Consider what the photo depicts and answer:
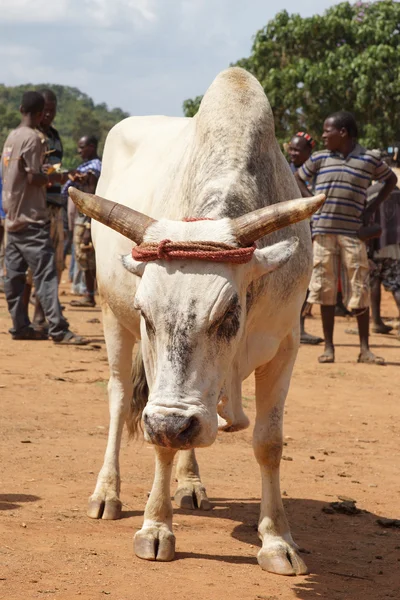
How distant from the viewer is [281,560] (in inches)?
164

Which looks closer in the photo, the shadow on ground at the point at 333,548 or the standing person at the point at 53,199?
the shadow on ground at the point at 333,548

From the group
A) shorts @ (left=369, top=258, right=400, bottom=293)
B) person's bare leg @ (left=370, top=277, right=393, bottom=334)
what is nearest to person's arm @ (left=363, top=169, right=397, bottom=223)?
shorts @ (left=369, top=258, right=400, bottom=293)

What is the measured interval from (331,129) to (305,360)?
211 cm

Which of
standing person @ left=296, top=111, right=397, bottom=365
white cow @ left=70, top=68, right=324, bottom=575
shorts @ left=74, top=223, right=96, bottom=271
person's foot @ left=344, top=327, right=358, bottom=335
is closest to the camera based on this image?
white cow @ left=70, top=68, right=324, bottom=575

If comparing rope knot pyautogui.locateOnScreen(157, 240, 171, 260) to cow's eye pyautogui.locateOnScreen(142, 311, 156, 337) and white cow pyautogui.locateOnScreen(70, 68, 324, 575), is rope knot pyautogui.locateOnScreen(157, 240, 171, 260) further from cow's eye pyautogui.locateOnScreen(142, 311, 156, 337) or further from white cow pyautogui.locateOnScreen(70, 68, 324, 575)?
cow's eye pyautogui.locateOnScreen(142, 311, 156, 337)

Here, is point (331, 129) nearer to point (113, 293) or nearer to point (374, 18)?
point (113, 293)

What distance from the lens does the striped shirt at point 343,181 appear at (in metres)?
9.24

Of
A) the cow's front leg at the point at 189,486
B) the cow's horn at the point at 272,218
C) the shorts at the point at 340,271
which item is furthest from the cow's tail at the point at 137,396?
the shorts at the point at 340,271

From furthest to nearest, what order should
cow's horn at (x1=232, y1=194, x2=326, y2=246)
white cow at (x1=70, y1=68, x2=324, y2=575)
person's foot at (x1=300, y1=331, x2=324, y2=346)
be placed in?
person's foot at (x1=300, y1=331, x2=324, y2=346), cow's horn at (x1=232, y1=194, x2=326, y2=246), white cow at (x1=70, y1=68, x2=324, y2=575)

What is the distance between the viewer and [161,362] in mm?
3486

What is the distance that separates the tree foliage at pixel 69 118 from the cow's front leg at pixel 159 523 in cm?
2548

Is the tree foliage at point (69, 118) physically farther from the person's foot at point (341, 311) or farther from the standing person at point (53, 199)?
the standing person at point (53, 199)

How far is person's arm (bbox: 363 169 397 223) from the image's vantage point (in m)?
9.38

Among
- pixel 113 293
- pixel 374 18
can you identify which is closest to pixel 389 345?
pixel 113 293
